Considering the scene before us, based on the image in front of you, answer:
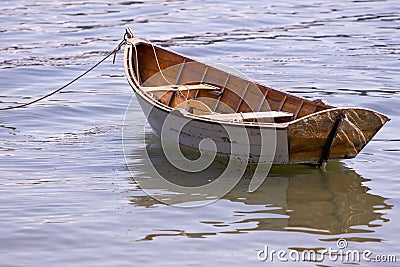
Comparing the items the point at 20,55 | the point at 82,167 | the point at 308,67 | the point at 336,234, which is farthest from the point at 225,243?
the point at 20,55

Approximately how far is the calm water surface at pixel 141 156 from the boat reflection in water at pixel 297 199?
2 cm

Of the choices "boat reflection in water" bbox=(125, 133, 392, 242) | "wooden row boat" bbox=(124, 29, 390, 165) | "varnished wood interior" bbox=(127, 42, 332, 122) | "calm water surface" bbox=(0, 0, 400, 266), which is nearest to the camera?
"calm water surface" bbox=(0, 0, 400, 266)

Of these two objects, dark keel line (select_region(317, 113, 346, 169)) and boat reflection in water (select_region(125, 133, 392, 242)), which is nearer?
boat reflection in water (select_region(125, 133, 392, 242))

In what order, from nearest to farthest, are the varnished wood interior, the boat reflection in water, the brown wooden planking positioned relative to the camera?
the boat reflection in water, the brown wooden planking, the varnished wood interior

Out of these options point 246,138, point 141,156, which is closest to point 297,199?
point 246,138

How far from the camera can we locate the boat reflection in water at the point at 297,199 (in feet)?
26.6

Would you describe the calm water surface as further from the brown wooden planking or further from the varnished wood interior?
the varnished wood interior

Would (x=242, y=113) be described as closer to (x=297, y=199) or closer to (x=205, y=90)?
(x=205, y=90)

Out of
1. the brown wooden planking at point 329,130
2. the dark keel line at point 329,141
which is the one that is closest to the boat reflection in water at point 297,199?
the dark keel line at point 329,141

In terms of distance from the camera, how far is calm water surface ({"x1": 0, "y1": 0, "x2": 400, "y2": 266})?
24.9 feet

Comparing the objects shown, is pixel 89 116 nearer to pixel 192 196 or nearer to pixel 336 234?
pixel 192 196

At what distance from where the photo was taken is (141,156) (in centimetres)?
1041

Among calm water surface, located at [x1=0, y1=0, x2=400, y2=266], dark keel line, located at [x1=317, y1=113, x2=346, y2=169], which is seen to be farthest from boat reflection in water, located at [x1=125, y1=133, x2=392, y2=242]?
dark keel line, located at [x1=317, y1=113, x2=346, y2=169]

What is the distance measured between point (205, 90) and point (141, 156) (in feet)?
4.31
